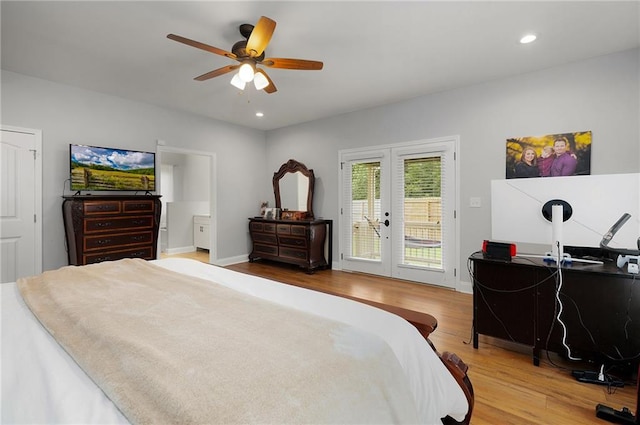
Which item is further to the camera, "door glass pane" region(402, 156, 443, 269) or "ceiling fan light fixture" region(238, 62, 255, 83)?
"door glass pane" region(402, 156, 443, 269)

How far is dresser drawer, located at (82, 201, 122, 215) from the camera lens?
353cm

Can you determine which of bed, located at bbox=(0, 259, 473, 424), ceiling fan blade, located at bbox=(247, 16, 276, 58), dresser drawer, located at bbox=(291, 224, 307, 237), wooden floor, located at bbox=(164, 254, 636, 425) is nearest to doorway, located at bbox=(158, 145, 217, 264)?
dresser drawer, located at bbox=(291, 224, 307, 237)

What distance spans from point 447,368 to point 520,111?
136 inches

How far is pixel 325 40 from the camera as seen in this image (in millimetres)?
2793

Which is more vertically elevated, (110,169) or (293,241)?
(110,169)

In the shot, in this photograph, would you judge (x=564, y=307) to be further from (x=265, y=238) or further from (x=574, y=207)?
(x=265, y=238)

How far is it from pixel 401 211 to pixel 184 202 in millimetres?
5268

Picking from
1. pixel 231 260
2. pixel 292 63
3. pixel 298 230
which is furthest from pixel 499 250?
pixel 231 260

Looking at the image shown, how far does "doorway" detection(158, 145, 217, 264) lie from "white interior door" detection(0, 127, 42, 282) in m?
3.25

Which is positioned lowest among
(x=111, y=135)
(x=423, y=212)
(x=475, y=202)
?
(x=423, y=212)

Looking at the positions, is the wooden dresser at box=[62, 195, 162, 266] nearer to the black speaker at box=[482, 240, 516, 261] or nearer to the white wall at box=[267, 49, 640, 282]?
the white wall at box=[267, 49, 640, 282]

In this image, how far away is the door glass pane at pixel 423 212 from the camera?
4.22m

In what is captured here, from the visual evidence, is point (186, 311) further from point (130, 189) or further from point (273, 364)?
point (130, 189)

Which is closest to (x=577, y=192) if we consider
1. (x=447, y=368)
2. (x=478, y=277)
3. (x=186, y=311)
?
(x=478, y=277)
